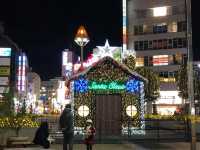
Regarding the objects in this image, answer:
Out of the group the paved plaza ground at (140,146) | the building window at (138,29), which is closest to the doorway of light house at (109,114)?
the paved plaza ground at (140,146)

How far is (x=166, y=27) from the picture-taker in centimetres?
8531

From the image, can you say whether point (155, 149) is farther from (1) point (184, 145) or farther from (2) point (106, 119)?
(2) point (106, 119)

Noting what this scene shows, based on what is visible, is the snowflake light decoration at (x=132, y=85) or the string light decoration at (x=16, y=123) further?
the snowflake light decoration at (x=132, y=85)

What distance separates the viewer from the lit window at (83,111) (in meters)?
29.3

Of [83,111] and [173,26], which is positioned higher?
[173,26]

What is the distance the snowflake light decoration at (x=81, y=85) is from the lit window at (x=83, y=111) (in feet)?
3.16

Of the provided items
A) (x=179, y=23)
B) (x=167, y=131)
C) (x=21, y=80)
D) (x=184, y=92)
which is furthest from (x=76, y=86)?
(x=21, y=80)

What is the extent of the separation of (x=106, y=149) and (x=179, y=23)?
64977mm

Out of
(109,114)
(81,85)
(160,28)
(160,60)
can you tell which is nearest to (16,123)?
(81,85)

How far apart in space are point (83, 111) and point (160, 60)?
185 feet

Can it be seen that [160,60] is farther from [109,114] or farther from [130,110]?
[109,114]

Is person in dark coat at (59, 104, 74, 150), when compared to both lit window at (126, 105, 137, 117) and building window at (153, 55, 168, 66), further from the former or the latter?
building window at (153, 55, 168, 66)

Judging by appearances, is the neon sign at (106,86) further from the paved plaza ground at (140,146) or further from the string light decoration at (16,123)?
the string light decoration at (16,123)

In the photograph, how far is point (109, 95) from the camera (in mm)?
29469
